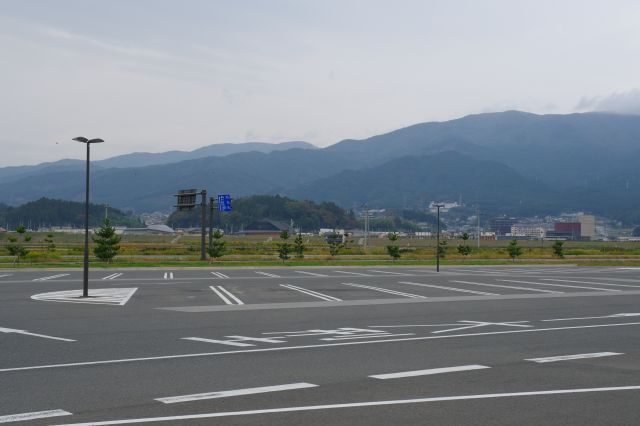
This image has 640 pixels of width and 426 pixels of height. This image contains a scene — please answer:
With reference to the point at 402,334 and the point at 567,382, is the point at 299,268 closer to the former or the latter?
the point at 402,334

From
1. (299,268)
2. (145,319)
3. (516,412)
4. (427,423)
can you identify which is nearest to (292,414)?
(427,423)

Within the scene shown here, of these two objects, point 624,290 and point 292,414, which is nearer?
point 292,414

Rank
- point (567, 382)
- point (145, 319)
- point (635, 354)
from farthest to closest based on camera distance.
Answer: point (145, 319)
point (635, 354)
point (567, 382)

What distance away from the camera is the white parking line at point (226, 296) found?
27.3 meters

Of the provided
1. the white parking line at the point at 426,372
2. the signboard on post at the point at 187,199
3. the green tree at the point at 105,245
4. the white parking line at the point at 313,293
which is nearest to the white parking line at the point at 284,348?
the white parking line at the point at 426,372

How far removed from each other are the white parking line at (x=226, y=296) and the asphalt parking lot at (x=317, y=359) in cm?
11

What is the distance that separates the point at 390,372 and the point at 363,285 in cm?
2399

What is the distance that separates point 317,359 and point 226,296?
15.9 meters

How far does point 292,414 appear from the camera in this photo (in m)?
9.69

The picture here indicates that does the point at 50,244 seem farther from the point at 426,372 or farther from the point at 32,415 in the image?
the point at 32,415

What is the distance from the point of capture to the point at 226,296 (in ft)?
97.8

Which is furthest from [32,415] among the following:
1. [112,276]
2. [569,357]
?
[112,276]

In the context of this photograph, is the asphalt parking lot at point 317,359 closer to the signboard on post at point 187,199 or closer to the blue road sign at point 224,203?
the signboard on post at point 187,199

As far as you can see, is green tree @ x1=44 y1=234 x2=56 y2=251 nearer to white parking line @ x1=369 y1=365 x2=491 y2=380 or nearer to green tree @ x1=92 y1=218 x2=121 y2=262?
green tree @ x1=92 y1=218 x2=121 y2=262
